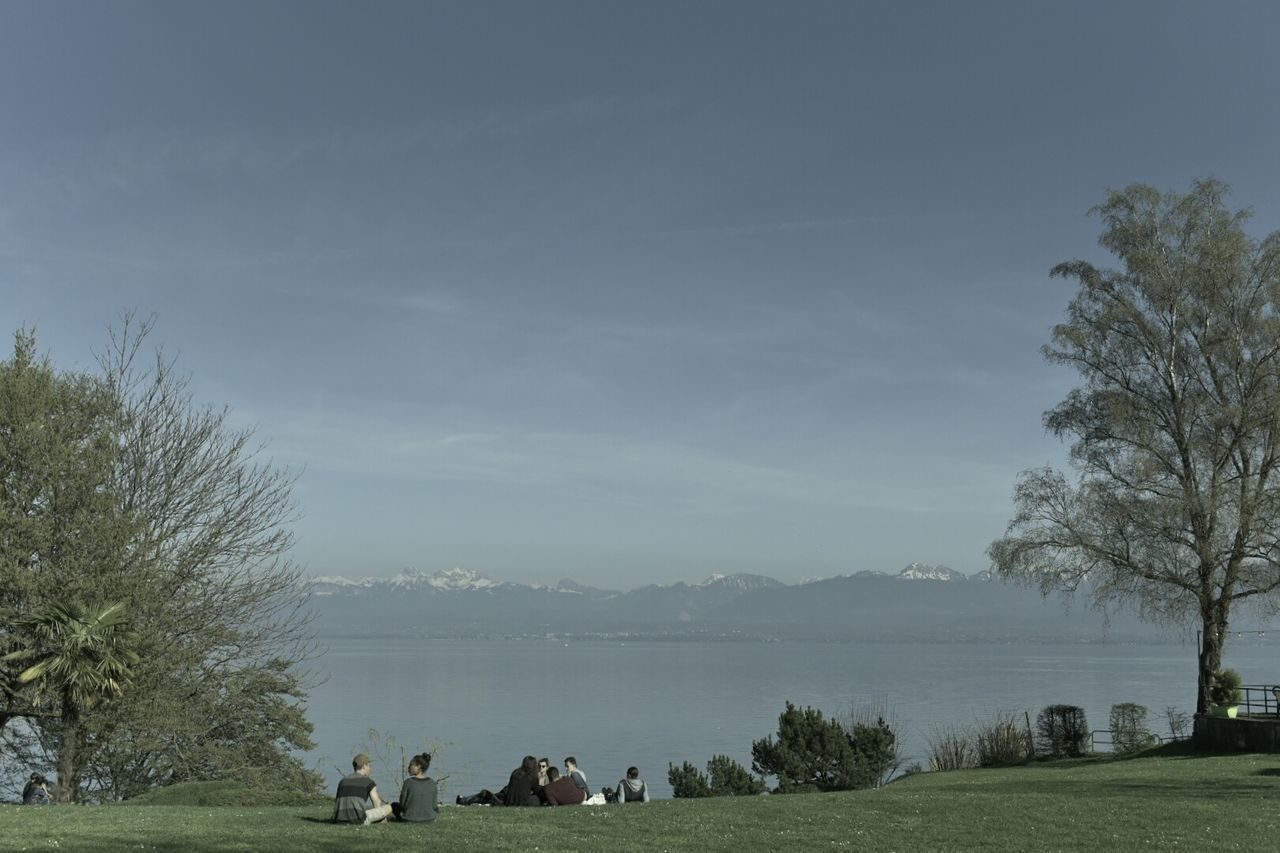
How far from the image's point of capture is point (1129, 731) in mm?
37094

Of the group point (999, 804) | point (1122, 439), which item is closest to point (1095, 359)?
point (1122, 439)

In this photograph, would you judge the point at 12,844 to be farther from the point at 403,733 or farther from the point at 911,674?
the point at 911,674

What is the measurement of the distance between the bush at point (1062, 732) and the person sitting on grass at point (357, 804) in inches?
1124

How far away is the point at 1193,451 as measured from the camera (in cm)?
3566


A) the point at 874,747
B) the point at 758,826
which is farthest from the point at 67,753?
the point at 874,747

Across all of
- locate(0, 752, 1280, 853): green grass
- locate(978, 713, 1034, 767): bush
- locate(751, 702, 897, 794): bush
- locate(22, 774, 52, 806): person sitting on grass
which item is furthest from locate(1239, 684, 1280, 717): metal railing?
locate(22, 774, 52, 806): person sitting on grass

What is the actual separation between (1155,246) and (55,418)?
1457 inches

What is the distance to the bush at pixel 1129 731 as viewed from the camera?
122ft

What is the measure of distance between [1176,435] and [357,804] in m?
30.6

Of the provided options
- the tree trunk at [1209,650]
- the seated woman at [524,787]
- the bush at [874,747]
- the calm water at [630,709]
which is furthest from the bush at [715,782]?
the tree trunk at [1209,650]

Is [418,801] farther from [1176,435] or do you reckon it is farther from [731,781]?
[1176,435]

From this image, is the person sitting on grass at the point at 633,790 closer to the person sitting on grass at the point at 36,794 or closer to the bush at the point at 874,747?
the bush at the point at 874,747

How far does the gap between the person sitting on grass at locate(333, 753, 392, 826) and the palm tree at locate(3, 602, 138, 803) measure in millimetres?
12214

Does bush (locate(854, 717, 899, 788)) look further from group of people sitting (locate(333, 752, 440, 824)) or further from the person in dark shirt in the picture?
group of people sitting (locate(333, 752, 440, 824))
